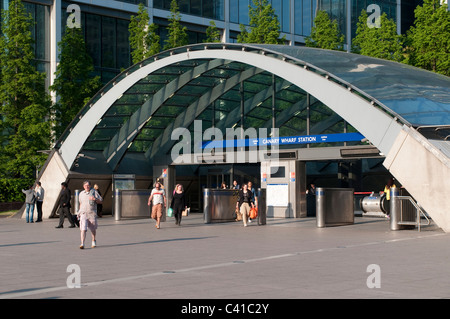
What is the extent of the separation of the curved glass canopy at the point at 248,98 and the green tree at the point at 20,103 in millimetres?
4999

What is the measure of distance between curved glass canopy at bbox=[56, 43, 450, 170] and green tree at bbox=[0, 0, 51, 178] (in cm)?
500

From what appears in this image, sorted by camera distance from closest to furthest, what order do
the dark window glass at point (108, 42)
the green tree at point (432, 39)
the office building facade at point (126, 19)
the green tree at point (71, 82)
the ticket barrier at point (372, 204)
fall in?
the ticket barrier at point (372, 204) < the green tree at point (432, 39) < the green tree at point (71, 82) < the office building facade at point (126, 19) < the dark window glass at point (108, 42)

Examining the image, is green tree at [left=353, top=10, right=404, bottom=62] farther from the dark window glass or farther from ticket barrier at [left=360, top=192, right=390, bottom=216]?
the dark window glass

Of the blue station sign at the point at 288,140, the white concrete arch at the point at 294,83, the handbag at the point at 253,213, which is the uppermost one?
the white concrete arch at the point at 294,83

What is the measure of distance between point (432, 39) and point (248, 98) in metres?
11.6

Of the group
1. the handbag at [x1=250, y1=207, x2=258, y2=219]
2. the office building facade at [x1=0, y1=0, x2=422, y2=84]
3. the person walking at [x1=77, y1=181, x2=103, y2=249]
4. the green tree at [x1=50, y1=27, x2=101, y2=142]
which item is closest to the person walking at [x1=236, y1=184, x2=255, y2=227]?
the handbag at [x1=250, y1=207, x2=258, y2=219]

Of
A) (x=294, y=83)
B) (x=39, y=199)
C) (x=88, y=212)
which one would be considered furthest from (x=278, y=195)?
(x=88, y=212)

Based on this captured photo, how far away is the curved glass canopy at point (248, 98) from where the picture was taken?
2195 centimetres

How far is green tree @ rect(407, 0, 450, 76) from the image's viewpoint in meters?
35.5

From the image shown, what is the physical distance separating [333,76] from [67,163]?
1243cm

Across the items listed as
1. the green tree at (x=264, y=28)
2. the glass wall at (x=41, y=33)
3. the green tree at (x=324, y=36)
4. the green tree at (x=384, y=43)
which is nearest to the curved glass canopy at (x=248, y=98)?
the green tree at (x=264, y=28)

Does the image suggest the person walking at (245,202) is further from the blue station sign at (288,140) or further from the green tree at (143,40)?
the green tree at (143,40)
